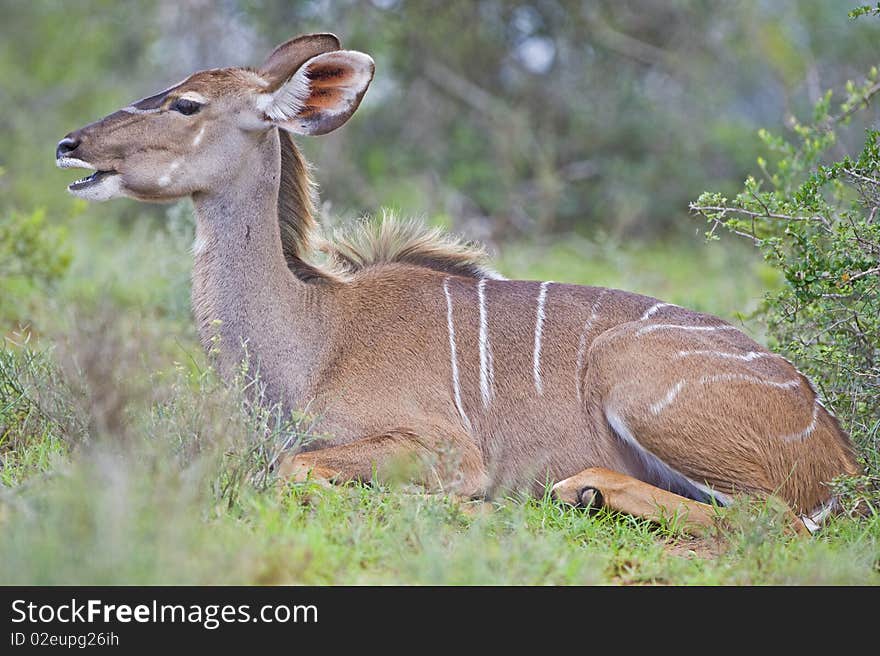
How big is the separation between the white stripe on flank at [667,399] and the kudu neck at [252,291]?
57.7 inches

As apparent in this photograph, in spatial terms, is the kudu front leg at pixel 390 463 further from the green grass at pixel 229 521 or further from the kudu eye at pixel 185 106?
the kudu eye at pixel 185 106

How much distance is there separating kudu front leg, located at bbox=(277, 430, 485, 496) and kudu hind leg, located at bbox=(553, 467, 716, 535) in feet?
1.28

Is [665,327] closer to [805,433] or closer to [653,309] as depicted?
[653,309]

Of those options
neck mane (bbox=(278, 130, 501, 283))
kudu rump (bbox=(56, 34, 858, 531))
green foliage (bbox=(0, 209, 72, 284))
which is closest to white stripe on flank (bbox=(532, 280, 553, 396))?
kudu rump (bbox=(56, 34, 858, 531))

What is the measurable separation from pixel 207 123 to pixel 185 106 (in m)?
0.12

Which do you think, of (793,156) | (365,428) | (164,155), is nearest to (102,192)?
(164,155)

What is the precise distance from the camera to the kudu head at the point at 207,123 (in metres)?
4.81

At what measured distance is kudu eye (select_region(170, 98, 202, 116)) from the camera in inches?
194

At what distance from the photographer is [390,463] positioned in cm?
461

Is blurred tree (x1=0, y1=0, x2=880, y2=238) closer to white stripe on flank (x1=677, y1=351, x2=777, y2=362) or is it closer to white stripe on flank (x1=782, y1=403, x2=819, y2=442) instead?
white stripe on flank (x1=677, y1=351, x2=777, y2=362)

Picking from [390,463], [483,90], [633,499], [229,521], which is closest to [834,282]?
[633,499]

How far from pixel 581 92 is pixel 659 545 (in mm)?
8715

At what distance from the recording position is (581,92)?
12.3 metres

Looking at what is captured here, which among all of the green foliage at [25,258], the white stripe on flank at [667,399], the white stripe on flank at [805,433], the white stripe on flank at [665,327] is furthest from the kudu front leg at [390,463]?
the green foliage at [25,258]
